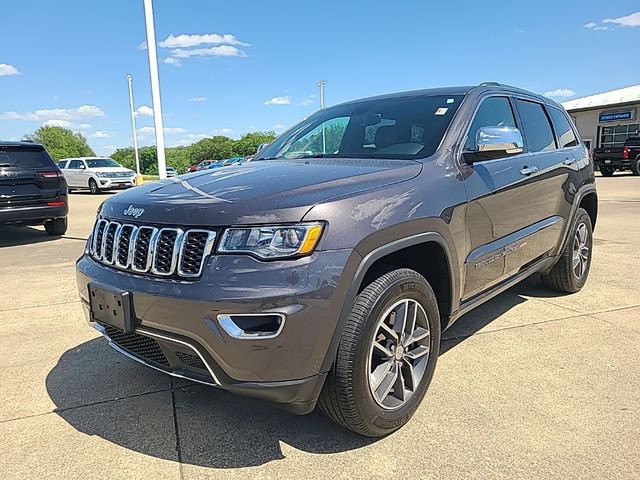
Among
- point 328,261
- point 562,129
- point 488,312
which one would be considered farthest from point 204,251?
point 562,129

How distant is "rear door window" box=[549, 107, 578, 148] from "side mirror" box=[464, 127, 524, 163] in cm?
179

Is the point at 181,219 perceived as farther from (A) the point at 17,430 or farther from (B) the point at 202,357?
(A) the point at 17,430

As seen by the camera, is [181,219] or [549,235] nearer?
[181,219]

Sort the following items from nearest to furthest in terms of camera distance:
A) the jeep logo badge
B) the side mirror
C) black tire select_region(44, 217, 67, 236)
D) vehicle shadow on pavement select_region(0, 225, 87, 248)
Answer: the jeep logo badge → the side mirror → vehicle shadow on pavement select_region(0, 225, 87, 248) → black tire select_region(44, 217, 67, 236)

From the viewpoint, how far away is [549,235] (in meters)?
4.18

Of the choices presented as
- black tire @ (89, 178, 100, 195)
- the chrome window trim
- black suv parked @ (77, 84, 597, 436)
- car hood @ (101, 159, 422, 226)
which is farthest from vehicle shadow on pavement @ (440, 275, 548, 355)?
black tire @ (89, 178, 100, 195)

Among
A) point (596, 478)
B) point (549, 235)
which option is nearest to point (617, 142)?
point (549, 235)

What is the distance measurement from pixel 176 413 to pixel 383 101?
2.57 meters

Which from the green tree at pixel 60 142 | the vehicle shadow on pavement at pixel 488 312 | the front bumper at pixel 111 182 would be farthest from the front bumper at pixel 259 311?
the green tree at pixel 60 142

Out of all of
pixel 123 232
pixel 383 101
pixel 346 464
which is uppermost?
pixel 383 101

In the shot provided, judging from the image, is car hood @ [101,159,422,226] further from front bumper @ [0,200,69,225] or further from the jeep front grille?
front bumper @ [0,200,69,225]

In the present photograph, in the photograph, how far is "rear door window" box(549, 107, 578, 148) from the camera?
4668 millimetres

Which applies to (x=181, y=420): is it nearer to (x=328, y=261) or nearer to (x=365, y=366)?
(x=365, y=366)

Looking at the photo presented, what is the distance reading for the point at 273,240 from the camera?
6.98 ft
